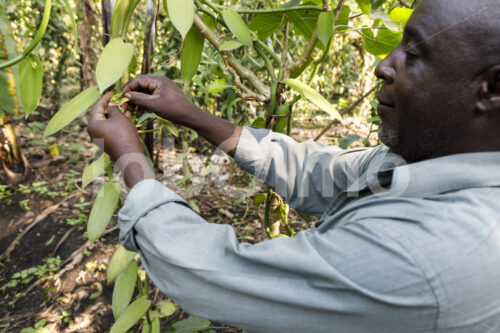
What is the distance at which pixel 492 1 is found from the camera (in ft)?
1.56

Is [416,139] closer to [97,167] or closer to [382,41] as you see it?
[382,41]

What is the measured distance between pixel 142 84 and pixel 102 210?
0.79 feet

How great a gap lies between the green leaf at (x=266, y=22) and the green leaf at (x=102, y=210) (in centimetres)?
47

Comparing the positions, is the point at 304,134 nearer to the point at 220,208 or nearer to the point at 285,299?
the point at 220,208

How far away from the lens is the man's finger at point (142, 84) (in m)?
0.64

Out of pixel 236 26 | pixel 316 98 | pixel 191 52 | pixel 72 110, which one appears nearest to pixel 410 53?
pixel 316 98

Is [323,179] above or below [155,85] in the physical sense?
below

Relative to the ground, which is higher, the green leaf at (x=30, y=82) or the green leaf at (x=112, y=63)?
the green leaf at (x=112, y=63)

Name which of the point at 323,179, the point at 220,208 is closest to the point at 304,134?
the point at 220,208

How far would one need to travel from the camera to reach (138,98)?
2.07 ft

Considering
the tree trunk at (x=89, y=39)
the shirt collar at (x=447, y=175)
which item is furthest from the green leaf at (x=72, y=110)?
the tree trunk at (x=89, y=39)

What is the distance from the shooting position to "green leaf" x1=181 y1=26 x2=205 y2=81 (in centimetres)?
68

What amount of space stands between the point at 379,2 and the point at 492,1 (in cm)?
59

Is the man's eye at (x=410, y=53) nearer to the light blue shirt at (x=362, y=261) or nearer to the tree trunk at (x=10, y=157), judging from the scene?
the light blue shirt at (x=362, y=261)
